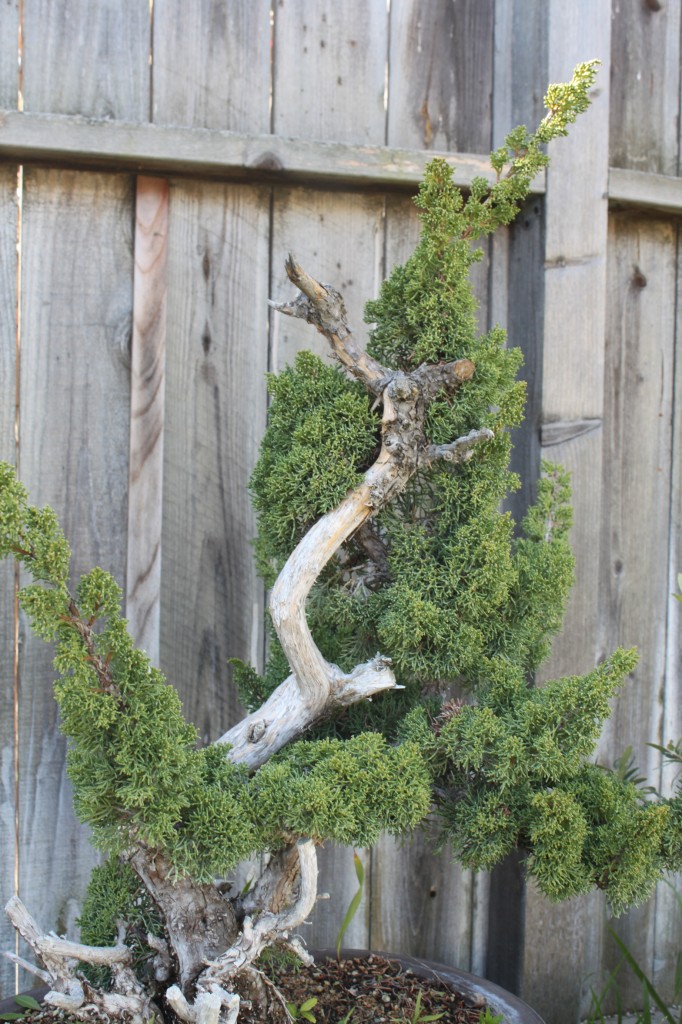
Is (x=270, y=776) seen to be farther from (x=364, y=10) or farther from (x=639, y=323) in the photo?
(x=364, y=10)

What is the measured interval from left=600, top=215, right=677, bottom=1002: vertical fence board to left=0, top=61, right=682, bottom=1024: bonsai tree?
2.35ft

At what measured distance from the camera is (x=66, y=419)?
1869 mm

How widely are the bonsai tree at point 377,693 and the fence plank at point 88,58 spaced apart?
79 cm

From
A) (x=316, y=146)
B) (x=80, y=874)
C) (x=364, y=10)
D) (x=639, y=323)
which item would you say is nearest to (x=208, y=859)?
(x=80, y=874)

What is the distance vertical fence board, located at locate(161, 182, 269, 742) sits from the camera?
192cm

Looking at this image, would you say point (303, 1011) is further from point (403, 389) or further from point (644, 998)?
point (403, 389)

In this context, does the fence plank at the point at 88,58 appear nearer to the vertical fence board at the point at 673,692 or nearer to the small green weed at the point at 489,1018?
the vertical fence board at the point at 673,692

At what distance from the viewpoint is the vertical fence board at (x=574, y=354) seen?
2.00 m

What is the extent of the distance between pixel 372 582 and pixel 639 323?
1.10 meters

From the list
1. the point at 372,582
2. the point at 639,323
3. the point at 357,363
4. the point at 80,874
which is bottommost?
the point at 80,874

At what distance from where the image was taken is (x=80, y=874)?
188cm

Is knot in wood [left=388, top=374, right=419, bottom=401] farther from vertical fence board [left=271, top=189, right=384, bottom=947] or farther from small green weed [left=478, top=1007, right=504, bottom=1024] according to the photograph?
small green weed [left=478, top=1007, right=504, bottom=1024]

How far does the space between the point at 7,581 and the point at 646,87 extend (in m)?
1.83

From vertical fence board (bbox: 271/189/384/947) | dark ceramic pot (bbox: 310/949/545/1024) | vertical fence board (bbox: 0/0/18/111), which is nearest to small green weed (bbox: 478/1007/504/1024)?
dark ceramic pot (bbox: 310/949/545/1024)
